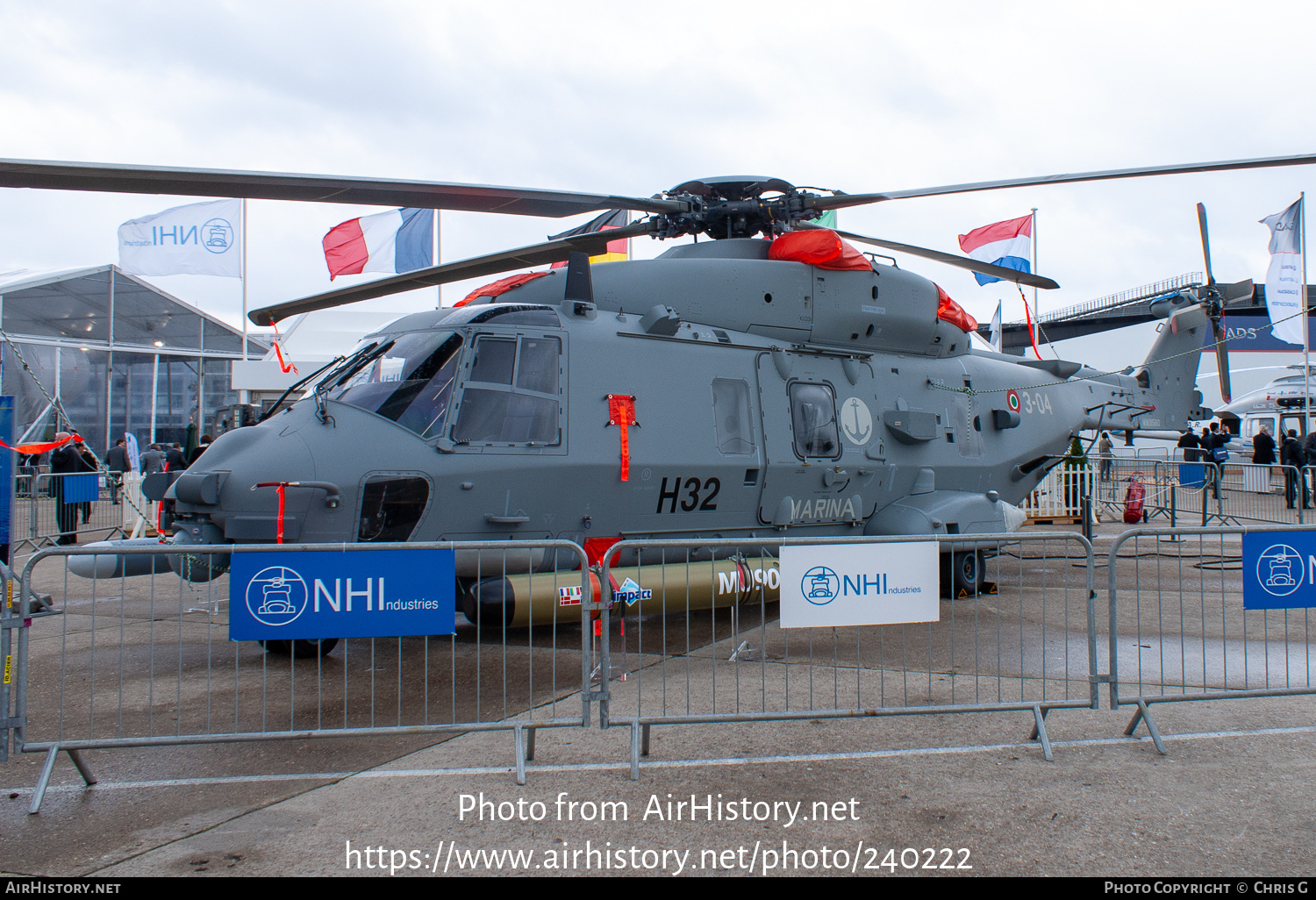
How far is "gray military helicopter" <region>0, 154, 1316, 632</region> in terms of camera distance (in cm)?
604

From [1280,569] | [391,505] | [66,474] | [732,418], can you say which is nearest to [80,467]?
[66,474]

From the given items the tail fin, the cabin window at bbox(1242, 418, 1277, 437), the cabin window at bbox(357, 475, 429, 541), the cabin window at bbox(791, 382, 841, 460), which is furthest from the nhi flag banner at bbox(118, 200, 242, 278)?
the cabin window at bbox(1242, 418, 1277, 437)

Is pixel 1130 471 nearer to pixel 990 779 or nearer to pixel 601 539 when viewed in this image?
pixel 601 539

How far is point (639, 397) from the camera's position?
23.8 feet

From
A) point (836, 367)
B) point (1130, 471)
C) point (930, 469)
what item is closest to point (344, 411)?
point (836, 367)

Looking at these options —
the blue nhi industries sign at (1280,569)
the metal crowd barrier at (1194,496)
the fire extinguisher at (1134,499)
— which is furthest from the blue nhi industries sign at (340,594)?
the fire extinguisher at (1134,499)

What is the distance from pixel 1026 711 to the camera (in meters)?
5.32

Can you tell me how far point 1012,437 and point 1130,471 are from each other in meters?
8.46

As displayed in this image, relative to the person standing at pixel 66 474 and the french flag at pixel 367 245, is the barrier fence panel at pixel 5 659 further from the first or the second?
the french flag at pixel 367 245

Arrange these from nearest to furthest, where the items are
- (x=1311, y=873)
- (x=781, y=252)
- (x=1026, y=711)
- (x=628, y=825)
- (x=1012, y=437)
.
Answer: (x=1311, y=873)
(x=628, y=825)
(x=1026, y=711)
(x=781, y=252)
(x=1012, y=437)

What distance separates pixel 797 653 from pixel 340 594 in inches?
141

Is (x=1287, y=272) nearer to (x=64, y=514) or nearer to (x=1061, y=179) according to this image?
(x=1061, y=179)

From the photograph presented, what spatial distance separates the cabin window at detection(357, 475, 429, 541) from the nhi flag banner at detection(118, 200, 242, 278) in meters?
14.6

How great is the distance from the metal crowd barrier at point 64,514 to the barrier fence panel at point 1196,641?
1017 centimetres
